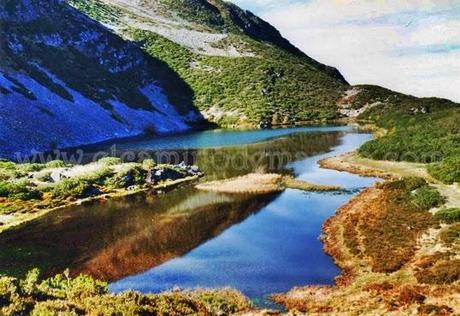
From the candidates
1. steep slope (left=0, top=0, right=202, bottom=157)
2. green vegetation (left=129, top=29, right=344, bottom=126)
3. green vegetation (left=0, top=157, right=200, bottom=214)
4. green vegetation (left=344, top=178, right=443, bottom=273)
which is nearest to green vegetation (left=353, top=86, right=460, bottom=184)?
green vegetation (left=344, top=178, right=443, bottom=273)

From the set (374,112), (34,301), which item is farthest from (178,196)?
(374,112)

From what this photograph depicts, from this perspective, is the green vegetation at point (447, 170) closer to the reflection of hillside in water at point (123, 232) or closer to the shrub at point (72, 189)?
the reflection of hillside in water at point (123, 232)

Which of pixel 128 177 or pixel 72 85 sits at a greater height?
pixel 72 85

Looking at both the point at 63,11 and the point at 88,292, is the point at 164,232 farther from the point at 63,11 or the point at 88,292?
the point at 63,11

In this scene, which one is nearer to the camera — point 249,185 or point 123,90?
point 249,185

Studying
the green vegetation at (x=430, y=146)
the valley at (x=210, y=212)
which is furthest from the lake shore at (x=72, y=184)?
the green vegetation at (x=430, y=146)

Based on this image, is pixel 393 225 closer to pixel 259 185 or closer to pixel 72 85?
pixel 259 185

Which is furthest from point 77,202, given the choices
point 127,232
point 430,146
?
point 430,146
